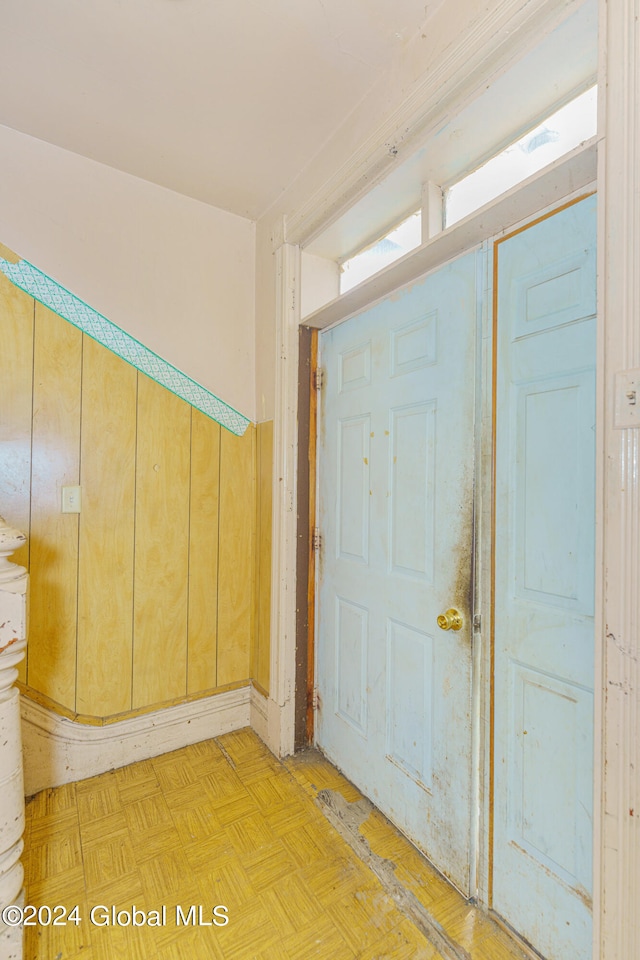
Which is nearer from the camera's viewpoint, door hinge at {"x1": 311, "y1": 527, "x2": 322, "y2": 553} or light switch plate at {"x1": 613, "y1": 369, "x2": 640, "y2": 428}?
light switch plate at {"x1": 613, "y1": 369, "x2": 640, "y2": 428}

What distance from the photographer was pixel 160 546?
77.2 inches

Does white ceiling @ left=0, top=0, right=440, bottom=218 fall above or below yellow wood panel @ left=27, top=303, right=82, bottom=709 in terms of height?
above

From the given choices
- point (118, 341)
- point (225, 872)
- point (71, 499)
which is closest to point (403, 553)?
point (225, 872)

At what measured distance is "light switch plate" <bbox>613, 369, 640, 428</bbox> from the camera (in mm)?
763

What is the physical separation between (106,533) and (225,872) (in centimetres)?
124

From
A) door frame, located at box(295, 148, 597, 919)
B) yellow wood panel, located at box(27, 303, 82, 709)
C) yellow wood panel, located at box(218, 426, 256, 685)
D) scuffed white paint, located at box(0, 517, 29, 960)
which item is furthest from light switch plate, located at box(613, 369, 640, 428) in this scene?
yellow wood panel, located at box(27, 303, 82, 709)

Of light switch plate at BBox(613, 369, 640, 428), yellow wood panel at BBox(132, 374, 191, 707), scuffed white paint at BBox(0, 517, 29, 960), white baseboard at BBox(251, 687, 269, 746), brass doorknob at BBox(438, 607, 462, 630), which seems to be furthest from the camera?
white baseboard at BBox(251, 687, 269, 746)

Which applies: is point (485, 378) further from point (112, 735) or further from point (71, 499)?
point (112, 735)

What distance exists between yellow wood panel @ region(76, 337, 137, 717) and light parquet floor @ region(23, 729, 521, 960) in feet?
1.24

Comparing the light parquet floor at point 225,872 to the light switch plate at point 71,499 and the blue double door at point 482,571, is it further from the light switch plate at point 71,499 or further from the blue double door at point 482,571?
the light switch plate at point 71,499

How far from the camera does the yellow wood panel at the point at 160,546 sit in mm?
1914

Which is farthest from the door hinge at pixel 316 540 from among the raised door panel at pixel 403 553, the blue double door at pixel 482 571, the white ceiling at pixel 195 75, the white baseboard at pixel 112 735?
the white ceiling at pixel 195 75

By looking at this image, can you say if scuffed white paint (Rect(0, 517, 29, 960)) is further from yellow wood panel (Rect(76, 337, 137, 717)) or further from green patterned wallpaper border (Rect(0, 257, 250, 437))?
green patterned wallpaper border (Rect(0, 257, 250, 437))

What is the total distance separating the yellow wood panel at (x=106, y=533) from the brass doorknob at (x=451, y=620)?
130 centimetres
